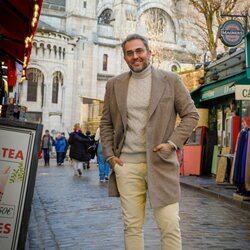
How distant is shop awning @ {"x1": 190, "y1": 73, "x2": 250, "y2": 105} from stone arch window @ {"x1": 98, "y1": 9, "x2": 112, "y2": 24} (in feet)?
159

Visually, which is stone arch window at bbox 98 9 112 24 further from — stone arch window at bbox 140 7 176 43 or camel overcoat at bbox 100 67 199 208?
camel overcoat at bbox 100 67 199 208

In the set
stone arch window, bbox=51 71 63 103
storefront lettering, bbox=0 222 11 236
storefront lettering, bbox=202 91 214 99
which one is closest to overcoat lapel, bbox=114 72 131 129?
storefront lettering, bbox=0 222 11 236

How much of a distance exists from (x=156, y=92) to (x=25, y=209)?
4.78ft

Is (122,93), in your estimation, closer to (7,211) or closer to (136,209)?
(136,209)

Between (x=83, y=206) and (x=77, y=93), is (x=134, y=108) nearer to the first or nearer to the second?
(x=83, y=206)

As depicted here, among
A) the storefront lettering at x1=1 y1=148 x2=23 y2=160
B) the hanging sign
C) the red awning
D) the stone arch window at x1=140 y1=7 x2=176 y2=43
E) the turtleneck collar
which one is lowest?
the storefront lettering at x1=1 y1=148 x2=23 y2=160

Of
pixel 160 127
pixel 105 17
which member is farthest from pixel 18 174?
pixel 105 17

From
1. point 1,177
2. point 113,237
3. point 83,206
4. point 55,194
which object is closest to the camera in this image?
point 1,177

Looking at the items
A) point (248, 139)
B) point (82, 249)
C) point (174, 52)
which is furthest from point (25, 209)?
point (174, 52)

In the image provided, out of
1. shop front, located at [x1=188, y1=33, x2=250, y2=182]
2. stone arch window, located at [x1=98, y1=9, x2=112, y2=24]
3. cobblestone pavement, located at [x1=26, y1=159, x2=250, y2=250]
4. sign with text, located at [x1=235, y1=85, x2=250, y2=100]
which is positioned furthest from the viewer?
stone arch window, located at [x1=98, y1=9, x2=112, y2=24]

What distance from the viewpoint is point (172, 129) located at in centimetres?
358

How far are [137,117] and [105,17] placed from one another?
6260cm

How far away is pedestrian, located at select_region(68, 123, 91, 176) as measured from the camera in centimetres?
1678

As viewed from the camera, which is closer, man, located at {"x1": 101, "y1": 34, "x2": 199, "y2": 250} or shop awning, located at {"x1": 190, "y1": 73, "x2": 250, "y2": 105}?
man, located at {"x1": 101, "y1": 34, "x2": 199, "y2": 250}
